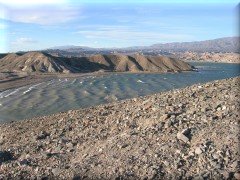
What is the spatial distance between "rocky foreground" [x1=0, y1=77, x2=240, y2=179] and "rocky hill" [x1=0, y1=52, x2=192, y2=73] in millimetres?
63637

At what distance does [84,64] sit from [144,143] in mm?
76790

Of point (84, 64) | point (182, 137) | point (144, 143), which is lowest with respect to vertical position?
point (84, 64)

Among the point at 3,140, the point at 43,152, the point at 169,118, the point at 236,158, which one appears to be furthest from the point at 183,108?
the point at 3,140

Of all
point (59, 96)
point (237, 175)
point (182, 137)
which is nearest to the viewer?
point (237, 175)

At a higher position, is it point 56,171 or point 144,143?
point 144,143

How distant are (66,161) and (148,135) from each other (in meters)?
2.29

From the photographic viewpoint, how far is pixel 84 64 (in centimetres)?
8719

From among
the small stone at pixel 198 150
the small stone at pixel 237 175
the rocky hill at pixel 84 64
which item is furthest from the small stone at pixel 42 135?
the rocky hill at pixel 84 64

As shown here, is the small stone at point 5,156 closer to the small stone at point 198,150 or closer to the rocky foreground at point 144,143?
the rocky foreground at point 144,143

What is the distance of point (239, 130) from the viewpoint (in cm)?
1067

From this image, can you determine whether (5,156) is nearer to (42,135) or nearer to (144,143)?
(42,135)

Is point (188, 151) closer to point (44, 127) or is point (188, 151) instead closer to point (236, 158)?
point (236, 158)

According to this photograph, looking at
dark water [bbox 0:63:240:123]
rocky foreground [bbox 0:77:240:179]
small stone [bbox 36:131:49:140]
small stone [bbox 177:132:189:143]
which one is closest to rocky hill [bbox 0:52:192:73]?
dark water [bbox 0:63:240:123]

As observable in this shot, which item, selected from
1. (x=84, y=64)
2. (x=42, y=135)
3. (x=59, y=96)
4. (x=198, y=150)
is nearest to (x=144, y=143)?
(x=198, y=150)
